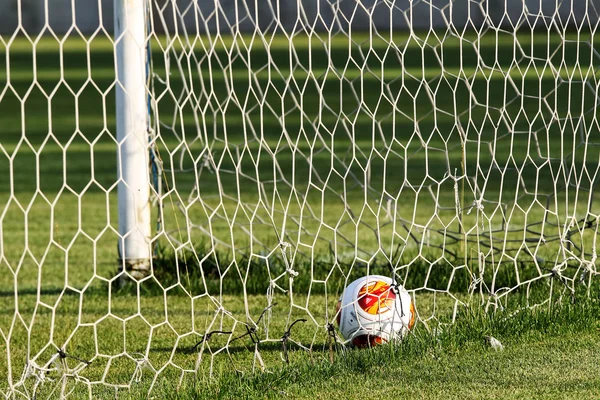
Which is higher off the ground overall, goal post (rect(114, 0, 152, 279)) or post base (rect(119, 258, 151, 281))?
goal post (rect(114, 0, 152, 279))

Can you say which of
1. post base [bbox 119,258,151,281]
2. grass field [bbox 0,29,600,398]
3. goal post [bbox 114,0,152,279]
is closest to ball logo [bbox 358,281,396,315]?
grass field [bbox 0,29,600,398]

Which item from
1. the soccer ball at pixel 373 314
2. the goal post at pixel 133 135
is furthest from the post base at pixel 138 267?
the soccer ball at pixel 373 314

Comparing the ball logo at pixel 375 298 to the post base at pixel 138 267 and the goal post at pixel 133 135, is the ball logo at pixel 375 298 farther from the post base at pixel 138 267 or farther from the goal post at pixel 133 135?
the post base at pixel 138 267

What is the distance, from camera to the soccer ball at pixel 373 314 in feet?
12.2

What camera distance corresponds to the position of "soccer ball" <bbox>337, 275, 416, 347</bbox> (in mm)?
3723

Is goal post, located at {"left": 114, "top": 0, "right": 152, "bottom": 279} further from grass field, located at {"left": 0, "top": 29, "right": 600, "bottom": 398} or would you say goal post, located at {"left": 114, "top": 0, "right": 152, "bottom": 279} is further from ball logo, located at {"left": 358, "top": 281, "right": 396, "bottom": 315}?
ball logo, located at {"left": 358, "top": 281, "right": 396, "bottom": 315}

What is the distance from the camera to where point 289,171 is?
30.5 feet

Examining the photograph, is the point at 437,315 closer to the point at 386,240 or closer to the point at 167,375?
the point at 167,375

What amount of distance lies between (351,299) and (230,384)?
75 cm

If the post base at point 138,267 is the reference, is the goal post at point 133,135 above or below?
above

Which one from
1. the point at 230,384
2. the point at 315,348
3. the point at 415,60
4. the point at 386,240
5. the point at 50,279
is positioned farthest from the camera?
the point at 415,60

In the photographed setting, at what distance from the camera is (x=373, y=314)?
374cm

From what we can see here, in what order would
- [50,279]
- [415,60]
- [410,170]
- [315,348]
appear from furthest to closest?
[415,60] < [410,170] < [50,279] < [315,348]

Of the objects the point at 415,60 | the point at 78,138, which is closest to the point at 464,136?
the point at 78,138
